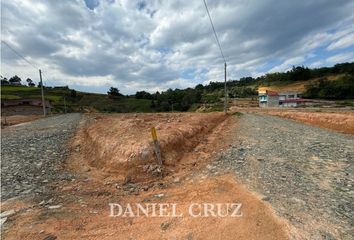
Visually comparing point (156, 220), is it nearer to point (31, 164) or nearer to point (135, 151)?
point (135, 151)

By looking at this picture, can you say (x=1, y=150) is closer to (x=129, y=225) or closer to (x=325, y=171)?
(x=129, y=225)

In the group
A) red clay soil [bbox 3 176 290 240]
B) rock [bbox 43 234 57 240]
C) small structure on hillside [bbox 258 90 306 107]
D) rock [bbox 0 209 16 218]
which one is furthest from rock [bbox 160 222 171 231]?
small structure on hillside [bbox 258 90 306 107]

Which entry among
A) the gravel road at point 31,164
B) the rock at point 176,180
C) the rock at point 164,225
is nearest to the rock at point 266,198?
the rock at point 164,225

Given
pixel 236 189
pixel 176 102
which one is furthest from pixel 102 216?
pixel 176 102

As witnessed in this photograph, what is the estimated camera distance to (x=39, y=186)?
6.88 meters

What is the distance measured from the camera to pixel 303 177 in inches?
246

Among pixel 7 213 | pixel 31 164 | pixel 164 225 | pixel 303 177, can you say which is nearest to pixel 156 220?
pixel 164 225

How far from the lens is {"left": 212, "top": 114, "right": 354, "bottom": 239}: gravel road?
4.12m

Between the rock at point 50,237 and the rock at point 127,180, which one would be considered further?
the rock at point 127,180

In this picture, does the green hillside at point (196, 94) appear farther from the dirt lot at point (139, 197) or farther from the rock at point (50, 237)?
the rock at point (50, 237)

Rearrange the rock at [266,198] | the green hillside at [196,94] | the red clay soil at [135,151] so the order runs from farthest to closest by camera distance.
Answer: the green hillside at [196,94] < the red clay soil at [135,151] < the rock at [266,198]

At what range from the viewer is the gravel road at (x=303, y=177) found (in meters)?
4.12

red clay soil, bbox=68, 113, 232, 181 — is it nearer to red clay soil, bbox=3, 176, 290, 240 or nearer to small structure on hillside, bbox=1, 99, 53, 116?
red clay soil, bbox=3, 176, 290, 240

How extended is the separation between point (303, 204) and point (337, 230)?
2.77 ft
